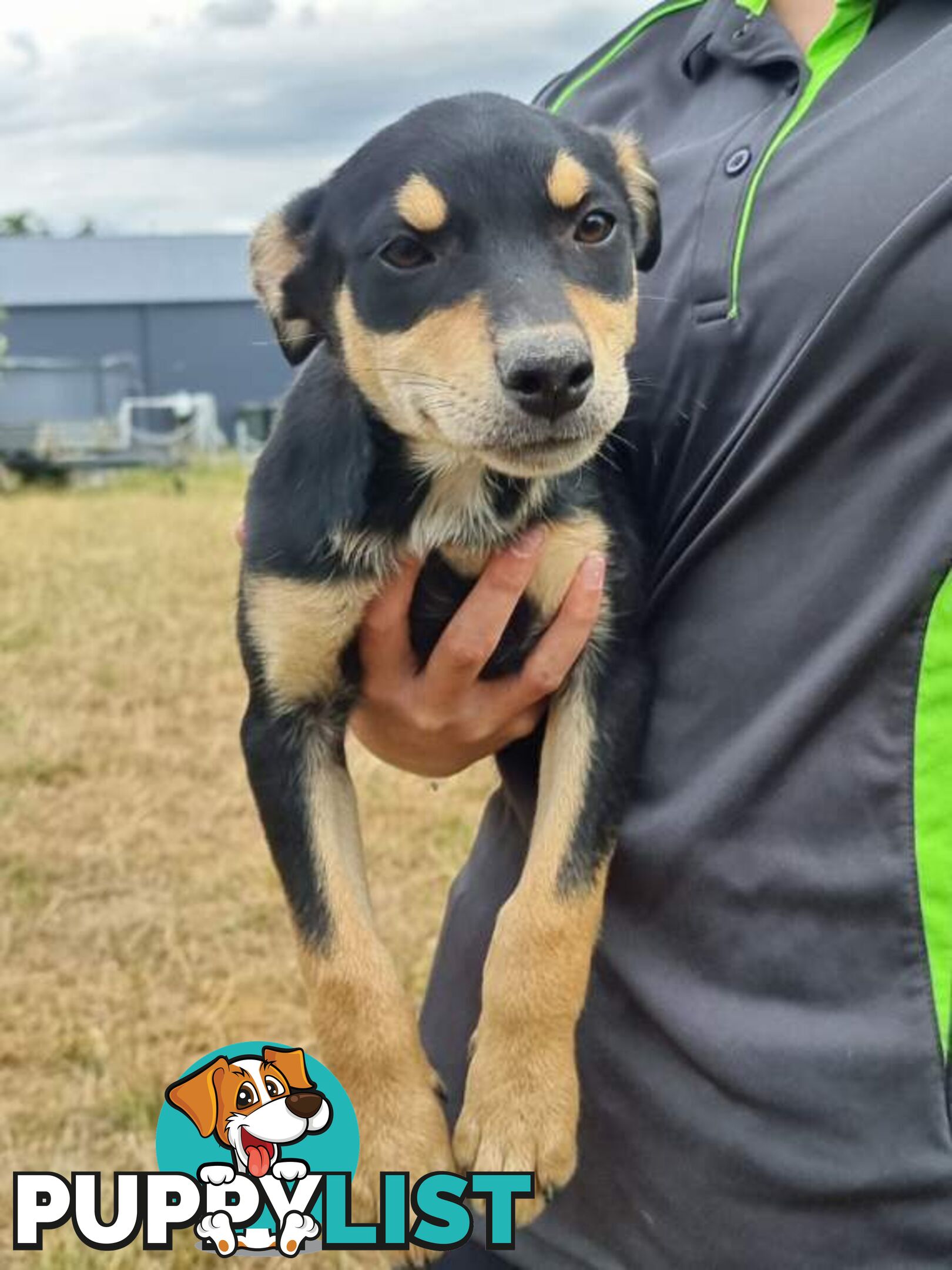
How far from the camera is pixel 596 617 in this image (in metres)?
1.95

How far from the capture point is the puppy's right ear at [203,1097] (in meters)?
1.89

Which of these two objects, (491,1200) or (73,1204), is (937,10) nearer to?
(491,1200)

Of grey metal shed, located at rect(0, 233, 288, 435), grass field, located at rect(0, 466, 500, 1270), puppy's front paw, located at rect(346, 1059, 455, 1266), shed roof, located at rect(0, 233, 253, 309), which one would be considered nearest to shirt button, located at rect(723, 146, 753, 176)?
puppy's front paw, located at rect(346, 1059, 455, 1266)

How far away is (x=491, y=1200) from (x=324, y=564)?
30.9 inches

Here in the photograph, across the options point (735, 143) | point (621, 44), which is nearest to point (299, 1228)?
point (735, 143)

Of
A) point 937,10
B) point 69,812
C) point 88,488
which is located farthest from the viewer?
point 88,488

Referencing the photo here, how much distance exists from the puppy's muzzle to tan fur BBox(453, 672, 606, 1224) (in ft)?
1.34

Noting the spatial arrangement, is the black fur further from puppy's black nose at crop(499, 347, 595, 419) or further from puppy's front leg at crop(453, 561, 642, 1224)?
puppy's black nose at crop(499, 347, 595, 419)

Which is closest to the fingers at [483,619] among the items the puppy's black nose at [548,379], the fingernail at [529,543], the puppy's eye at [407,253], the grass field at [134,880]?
the fingernail at [529,543]

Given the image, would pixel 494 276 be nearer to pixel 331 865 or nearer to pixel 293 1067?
pixel 331 865

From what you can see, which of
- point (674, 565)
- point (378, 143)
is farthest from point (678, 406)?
point (378, 143)

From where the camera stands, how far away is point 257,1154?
1.83 meters

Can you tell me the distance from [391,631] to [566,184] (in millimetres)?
589

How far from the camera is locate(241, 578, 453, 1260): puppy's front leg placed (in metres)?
1.84
